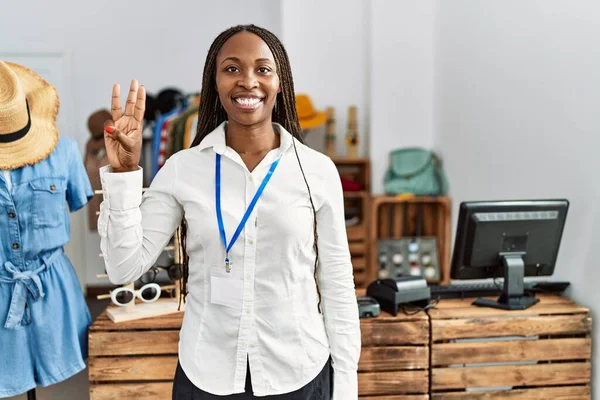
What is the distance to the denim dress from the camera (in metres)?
1.97

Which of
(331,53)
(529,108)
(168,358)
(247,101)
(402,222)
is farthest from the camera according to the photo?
(331,53)

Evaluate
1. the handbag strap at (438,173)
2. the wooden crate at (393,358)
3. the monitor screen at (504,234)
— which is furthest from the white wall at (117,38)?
the wooden crate at (393,358)

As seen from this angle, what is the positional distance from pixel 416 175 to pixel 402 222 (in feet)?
1.25

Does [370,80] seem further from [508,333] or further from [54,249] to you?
[54,249]

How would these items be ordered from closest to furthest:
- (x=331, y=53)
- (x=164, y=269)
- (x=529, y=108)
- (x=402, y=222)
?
(x=164, y=269)
(x=529, y=108)
(x=402, y=222)
(x=331, y=53)

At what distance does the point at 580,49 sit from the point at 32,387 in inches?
95.4

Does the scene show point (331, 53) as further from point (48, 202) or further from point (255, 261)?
point (255, 261)

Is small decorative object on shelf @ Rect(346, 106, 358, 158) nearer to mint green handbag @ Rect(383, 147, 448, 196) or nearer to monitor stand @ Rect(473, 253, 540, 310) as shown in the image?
mint green handbag @ Rect(383, 147, 448, 196)

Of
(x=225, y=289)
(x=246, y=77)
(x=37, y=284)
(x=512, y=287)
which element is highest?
(x=246, y=77)

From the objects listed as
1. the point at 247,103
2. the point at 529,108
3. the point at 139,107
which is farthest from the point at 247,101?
the point at 529,108

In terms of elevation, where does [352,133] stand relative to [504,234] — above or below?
above

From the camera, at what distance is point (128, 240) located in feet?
3.82

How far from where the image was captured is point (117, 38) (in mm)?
5266

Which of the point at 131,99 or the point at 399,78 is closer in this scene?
the point at 131,99
